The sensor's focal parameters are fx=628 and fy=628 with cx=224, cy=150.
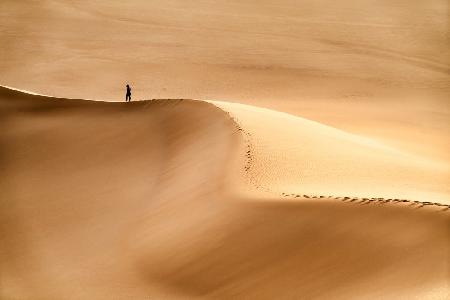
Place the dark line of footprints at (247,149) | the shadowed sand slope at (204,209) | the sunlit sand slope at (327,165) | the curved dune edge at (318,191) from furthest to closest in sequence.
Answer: the dark line of footprints at (247,149) < the sunlit sand slope at (327,165) < the curved dune edge at (318,191) < the shadowed sand slope at (204,209)

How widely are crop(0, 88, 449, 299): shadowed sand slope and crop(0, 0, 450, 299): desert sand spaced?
0.8 inches

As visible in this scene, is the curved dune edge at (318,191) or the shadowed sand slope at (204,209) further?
the curved dune edge at (318,191)

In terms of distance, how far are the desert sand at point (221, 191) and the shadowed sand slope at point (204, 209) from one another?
20 millimetres

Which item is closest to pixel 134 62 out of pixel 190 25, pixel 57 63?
pixel 57 63

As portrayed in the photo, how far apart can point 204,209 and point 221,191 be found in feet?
1.01

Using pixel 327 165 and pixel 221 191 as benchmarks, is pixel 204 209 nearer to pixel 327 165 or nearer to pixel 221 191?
pixel 221 191

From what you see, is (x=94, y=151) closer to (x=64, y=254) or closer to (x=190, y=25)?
(x=64, y=254)

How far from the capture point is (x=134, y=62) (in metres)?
19.7

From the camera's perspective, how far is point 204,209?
6.90 m

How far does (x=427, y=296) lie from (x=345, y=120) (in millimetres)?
9182

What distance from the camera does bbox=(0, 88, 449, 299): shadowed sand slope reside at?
5.71 meters

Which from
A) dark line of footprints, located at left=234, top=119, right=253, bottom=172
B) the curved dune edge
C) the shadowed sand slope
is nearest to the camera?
the shadowed sand slope

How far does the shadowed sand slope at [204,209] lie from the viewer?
5.71 metres

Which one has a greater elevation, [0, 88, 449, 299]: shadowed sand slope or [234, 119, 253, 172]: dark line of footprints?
[234, 119, 253, 172]: dark line of footprints
